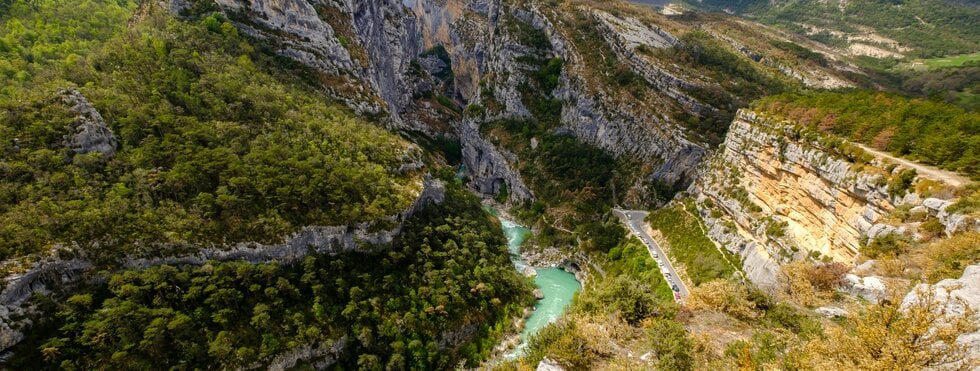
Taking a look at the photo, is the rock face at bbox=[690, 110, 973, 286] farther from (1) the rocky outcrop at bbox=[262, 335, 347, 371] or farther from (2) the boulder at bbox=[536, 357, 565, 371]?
(1) the rocky outcrop at bbox=[262, 335, 347, 371]

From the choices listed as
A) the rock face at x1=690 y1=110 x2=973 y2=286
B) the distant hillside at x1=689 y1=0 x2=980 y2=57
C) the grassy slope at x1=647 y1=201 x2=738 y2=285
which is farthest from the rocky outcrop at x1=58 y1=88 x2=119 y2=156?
the distant hillside at x1=689 y1=0 x2=980 y2=57

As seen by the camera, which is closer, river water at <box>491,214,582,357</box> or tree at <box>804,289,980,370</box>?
tree at <box>804,289,980,370</box>

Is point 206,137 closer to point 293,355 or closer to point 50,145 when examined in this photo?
point 50,145

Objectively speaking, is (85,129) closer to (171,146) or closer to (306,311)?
(171,146)

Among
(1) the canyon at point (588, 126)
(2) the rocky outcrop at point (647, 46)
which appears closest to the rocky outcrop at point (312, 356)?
(1) the canyon at point (588, 126)

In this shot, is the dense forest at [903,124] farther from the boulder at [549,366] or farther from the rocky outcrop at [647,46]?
the boulder at [549,366]

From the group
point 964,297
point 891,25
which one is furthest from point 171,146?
point 891,25
